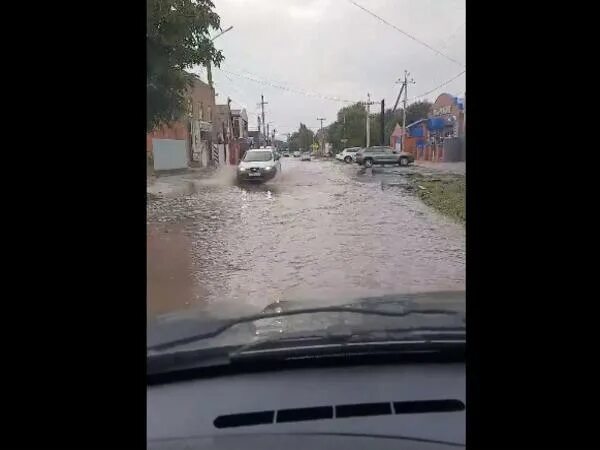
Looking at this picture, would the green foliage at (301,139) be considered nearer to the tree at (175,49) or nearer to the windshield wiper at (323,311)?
the tree at (175,49)

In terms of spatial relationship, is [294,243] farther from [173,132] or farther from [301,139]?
[301,139]

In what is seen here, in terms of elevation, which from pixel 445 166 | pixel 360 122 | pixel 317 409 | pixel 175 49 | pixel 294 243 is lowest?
pixel 317 409

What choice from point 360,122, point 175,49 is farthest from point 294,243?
point 175,49

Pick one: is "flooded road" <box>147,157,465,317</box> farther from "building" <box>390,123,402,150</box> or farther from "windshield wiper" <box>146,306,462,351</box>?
"building" <box>390,123,402,150</box>

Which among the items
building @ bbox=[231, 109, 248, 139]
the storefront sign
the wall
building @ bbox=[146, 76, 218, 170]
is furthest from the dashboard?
building @ bbox=[231, 109, 248, 139]

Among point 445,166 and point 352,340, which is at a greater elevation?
point 445,166
